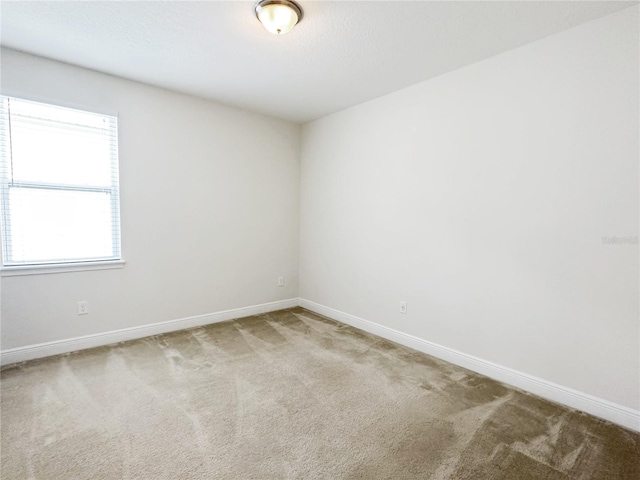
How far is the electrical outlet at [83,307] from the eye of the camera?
2.97 metres

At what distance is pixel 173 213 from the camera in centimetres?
348

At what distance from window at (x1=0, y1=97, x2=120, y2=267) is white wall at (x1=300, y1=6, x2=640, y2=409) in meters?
2.66

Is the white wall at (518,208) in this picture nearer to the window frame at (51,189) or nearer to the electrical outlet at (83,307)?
the window frame at (51,189)

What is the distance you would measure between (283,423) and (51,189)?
285cm

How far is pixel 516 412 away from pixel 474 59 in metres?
2.71

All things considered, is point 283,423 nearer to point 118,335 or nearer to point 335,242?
point 118,335

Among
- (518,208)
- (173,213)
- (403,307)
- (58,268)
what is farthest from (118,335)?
(518,208)

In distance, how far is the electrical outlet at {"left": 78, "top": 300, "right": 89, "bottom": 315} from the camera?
2971 mm

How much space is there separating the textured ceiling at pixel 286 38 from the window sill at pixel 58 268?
5.96 ft

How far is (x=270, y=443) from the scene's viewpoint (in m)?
1.79

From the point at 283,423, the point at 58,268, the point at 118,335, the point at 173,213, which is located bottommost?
the point at 283,423

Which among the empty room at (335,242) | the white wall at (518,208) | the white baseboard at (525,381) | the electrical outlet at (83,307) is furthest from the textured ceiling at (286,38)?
the white baseboard at (525,381)

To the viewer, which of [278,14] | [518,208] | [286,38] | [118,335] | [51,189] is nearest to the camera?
[278,14]

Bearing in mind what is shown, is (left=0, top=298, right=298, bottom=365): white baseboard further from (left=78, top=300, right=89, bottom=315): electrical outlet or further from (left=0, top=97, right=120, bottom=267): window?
(left=0, top=97, right=120, bottom=267): window
